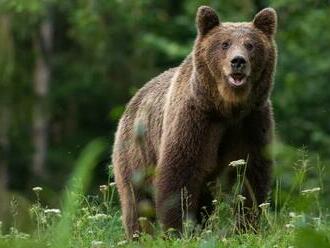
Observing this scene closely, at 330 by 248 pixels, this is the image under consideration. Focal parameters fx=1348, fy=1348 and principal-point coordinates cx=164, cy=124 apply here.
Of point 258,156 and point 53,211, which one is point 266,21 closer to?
point 258,156

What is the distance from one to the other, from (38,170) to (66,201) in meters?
23.7

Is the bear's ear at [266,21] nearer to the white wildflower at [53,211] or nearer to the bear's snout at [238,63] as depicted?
the bear's snout at [238,63]

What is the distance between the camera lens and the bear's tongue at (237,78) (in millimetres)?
8539

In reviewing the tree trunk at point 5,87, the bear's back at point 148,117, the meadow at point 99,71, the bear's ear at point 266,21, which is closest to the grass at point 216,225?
the meadow at point 99,71

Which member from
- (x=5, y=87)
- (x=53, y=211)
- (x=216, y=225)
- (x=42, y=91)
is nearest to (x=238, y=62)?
(x=216, y=225)

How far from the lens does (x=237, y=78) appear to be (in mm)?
8586

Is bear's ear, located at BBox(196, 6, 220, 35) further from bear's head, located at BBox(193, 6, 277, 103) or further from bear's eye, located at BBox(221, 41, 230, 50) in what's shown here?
bear's eye, located at BBox(221, 41, 230, 50)

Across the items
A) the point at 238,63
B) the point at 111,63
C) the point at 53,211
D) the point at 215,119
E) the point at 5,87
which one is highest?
the point at 238,63

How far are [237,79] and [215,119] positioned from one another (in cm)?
41

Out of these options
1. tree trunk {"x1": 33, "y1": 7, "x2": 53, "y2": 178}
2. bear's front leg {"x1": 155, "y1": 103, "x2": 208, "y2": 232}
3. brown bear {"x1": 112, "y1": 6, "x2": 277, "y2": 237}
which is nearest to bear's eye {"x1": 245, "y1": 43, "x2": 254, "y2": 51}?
brown bear {"x1": 112, "y1": 6, "x2": 277, "y2": 237}

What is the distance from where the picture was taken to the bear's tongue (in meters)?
8.54

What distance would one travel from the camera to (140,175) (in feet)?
17.1

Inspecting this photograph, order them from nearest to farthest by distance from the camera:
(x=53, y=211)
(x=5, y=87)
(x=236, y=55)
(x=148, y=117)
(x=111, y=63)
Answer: (x=53, y=211)
(x=236, y=55)
(x=148, y=117)
(x=5, y=87)
(x=111, y=63)

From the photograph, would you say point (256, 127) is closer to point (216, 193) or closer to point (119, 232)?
point (216, 193)
